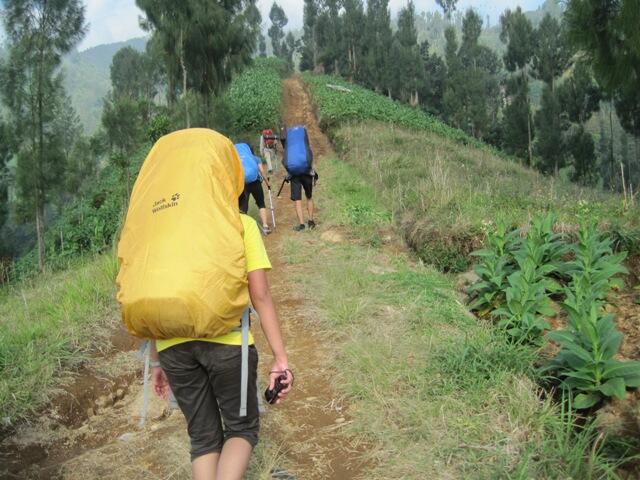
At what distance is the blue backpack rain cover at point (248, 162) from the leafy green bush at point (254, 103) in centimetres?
1469

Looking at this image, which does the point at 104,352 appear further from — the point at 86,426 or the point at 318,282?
the point at 318,282

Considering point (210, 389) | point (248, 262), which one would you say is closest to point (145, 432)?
point (210, 389)

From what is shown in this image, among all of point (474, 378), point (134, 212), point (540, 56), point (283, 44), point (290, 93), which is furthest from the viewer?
point (283, 44)

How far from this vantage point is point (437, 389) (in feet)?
10.8

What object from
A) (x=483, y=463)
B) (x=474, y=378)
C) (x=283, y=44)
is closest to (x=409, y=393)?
(x=474, y=378)

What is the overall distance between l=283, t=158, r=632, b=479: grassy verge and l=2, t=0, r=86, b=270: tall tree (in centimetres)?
1821

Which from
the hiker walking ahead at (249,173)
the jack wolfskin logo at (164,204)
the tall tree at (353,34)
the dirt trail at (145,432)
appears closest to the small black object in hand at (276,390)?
the jack wolfskin logo at (164,204)

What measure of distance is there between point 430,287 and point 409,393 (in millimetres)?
2006

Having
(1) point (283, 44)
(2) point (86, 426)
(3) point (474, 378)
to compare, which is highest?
(1) point (283, 44)

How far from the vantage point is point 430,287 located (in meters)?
5.25

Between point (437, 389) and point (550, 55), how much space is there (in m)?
42.7

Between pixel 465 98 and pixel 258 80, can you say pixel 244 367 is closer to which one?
pixel 258 80

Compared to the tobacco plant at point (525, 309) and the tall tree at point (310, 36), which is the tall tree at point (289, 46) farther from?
the tobacco plant at point (525, 309)

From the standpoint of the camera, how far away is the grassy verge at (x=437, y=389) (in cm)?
267
